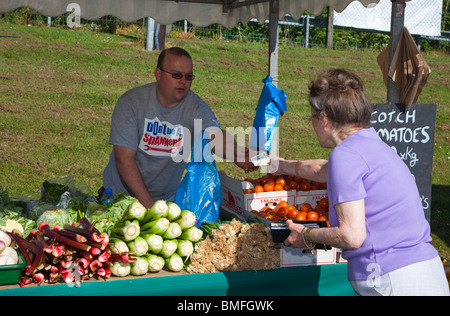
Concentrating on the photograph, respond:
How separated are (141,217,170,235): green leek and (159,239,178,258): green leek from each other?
0.23ft

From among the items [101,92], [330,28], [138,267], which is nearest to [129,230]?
[138,267]

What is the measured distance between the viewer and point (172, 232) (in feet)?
9.18

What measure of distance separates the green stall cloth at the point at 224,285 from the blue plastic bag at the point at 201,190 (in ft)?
1.77

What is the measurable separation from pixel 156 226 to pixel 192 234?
217 mm

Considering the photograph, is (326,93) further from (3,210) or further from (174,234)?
(3,210)

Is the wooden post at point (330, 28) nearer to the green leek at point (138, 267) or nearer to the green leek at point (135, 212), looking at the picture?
the green leek at point (135, 212)

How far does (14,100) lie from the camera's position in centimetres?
1005

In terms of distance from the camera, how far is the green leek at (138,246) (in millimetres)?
2672

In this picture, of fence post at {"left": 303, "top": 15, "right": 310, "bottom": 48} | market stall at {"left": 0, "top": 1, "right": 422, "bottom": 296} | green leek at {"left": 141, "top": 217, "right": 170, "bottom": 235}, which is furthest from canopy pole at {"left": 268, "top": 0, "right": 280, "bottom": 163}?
fence post at {"left": 303, "top": 15, "right": 310, "bottom": 48}

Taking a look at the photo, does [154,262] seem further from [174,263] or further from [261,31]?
[261,31]

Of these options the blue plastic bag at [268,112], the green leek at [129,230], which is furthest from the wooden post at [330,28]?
the green leek at [129,230]

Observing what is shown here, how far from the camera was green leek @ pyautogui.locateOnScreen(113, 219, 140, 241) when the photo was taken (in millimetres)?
2666

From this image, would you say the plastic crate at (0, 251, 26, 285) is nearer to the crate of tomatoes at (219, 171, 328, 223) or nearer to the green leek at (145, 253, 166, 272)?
the green leek at (145, 253, 166, 272)

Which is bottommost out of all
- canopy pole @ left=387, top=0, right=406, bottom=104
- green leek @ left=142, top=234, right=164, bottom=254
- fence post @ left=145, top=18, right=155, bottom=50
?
green leek @ left=142, top=234, right=164, bottom=254
